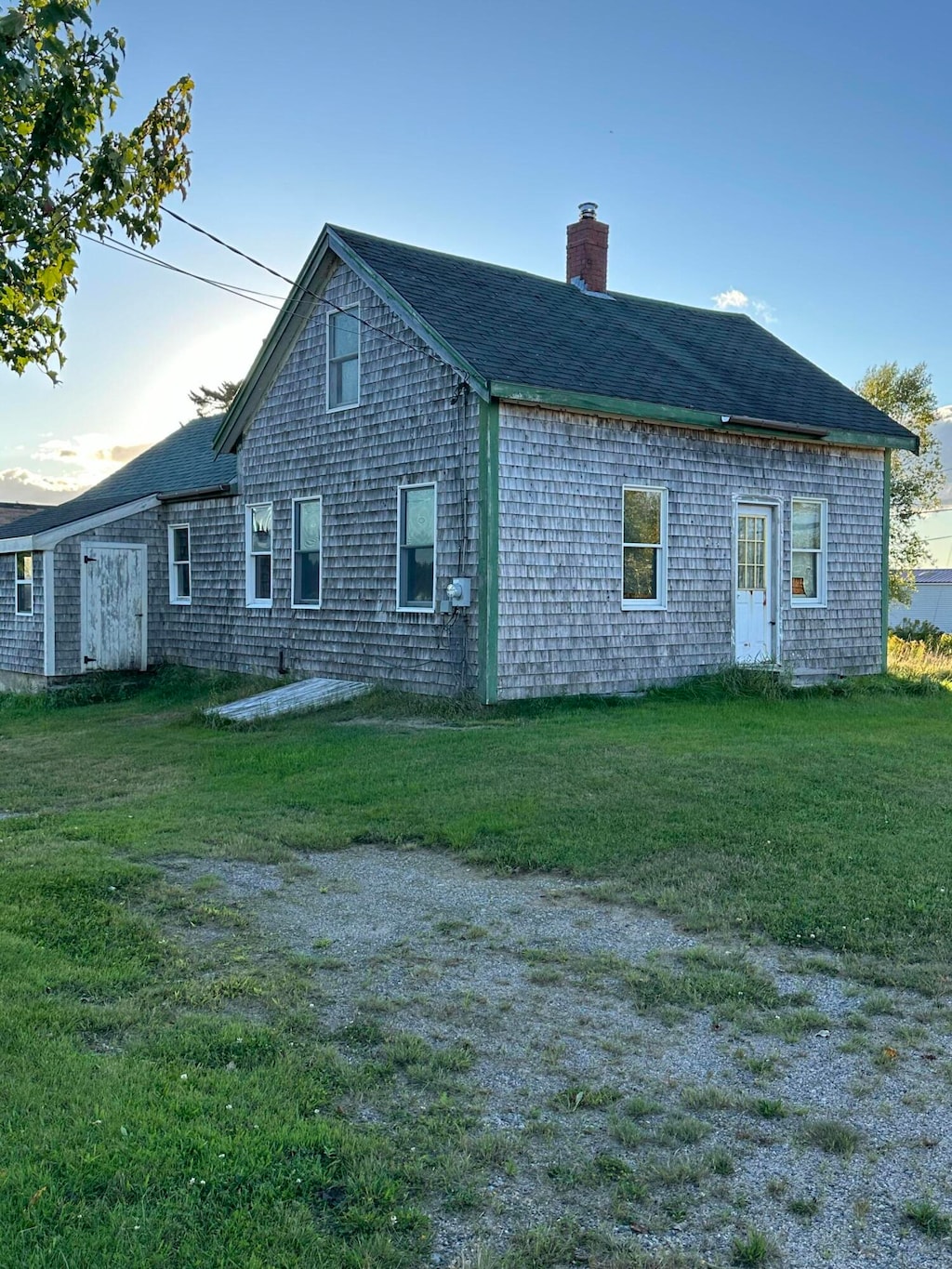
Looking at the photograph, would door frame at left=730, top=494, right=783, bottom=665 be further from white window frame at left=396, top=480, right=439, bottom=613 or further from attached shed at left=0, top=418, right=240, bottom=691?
attached shed at left=0, top=418, right=240, bottom=691

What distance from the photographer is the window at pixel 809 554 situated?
15.9 m

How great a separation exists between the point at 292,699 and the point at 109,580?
6928 millimetres

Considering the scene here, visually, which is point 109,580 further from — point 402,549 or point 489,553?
point 489,553

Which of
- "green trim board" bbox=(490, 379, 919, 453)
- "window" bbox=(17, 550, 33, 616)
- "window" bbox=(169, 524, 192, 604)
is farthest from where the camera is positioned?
"window" bbox=(169, 524, 192, 604)

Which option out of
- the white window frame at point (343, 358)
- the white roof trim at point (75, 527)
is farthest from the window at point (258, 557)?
the white roof trim at point (75, 527)

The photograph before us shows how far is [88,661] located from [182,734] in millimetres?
6509

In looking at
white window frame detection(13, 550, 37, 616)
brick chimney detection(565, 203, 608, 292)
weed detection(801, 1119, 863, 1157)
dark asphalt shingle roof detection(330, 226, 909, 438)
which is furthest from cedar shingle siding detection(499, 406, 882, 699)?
white window frame detection(13, 550, 37, 616)

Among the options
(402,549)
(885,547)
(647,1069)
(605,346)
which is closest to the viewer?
(647,1069)

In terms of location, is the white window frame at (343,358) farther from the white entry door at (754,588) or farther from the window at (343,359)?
the white entry door at (754,588)

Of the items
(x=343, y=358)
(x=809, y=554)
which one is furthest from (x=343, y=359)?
(x=809, y=554)

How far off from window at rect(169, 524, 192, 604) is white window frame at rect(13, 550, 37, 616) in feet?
7.73

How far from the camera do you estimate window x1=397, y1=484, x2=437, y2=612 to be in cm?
1387

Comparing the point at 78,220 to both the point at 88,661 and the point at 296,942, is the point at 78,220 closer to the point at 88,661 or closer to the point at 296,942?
the point at 296,942

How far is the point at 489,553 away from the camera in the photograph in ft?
41.8
